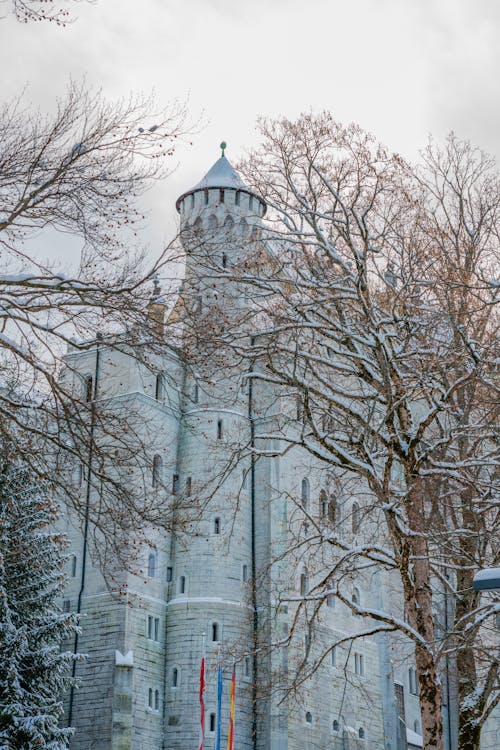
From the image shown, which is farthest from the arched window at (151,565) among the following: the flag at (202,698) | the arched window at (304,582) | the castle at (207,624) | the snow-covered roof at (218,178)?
the snow-covered roof at (218,178)

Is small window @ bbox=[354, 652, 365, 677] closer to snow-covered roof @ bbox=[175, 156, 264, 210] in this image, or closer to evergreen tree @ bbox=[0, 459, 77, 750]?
evergreen tree @ bbox=[0, 459, 77, 750]

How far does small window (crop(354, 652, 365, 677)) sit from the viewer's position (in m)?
42.2

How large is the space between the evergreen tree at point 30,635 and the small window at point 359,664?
55.1 feet

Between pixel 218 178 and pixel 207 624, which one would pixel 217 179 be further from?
pixel 207 624

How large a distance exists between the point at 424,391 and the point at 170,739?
2626cm

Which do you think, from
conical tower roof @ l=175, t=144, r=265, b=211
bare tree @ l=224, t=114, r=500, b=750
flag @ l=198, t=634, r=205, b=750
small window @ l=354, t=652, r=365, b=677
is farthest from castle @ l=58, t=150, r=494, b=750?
bare tree @ l=224, t=114, r=500, b=750

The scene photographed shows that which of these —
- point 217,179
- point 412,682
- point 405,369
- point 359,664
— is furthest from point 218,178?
point 405,369

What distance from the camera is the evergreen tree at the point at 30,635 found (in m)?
25.0

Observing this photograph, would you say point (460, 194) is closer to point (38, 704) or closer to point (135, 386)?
point (38, 704)

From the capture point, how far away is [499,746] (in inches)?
1631

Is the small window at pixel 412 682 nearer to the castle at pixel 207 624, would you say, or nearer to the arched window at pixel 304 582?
the castle at pixel 207 624

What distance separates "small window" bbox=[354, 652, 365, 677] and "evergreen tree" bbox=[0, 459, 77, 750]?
1680cm

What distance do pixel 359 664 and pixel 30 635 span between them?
63.0 feet

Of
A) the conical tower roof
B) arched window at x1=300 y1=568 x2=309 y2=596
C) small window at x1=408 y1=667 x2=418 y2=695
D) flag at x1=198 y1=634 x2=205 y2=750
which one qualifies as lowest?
flag at x1=198 y1=634 x2=205 y2=750
